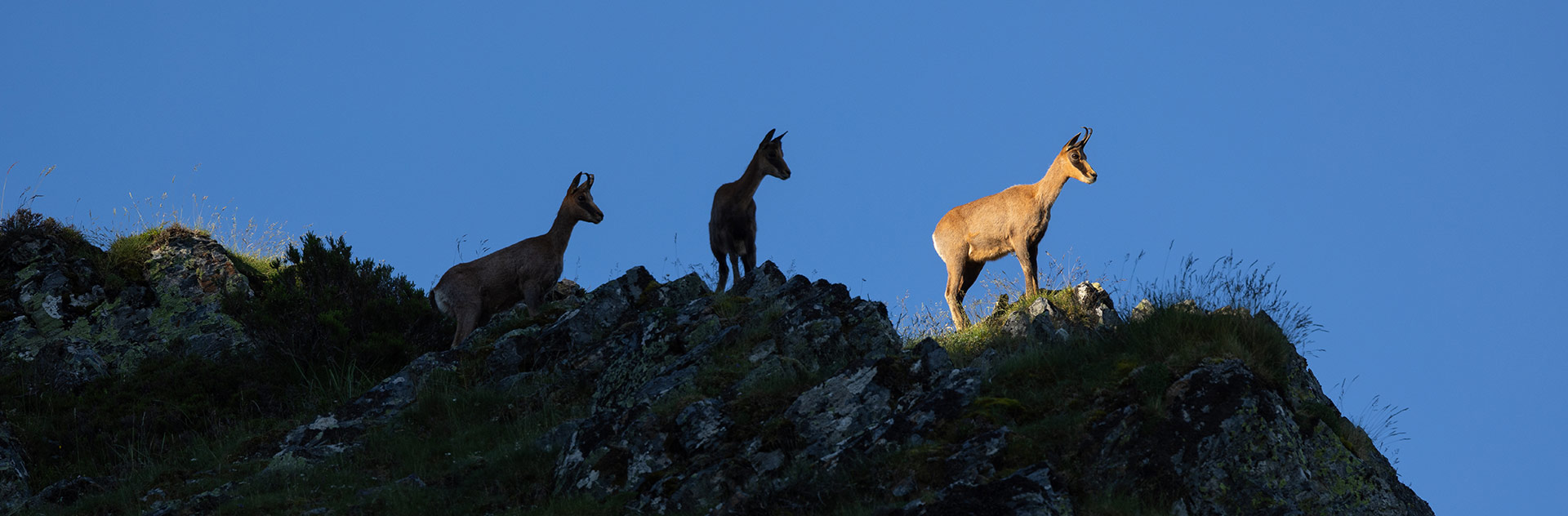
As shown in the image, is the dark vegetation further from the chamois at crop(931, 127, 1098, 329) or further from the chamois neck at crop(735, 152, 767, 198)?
the chamois at crop(931, 127, 1098, 329)

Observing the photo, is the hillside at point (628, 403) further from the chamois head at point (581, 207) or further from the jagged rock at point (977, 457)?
the chamois head at point (581, 207)

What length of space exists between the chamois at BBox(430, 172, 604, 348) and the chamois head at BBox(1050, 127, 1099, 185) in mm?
6321

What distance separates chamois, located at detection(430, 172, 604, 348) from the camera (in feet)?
46.7

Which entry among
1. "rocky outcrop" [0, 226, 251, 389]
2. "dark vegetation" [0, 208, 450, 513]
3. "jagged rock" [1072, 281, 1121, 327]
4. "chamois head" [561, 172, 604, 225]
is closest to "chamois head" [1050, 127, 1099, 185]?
"jagged rock" [1072, 281, 1121, 327]

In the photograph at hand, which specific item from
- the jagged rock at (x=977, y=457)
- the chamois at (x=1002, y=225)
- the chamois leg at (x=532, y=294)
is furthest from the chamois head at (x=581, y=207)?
the jagged rock at (x=977, y=457)

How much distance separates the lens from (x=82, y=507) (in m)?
9.30

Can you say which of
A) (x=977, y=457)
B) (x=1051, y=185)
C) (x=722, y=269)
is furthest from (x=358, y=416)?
(x=1051, y=185)

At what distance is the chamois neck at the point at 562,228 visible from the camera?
15094mm

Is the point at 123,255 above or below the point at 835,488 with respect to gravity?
above

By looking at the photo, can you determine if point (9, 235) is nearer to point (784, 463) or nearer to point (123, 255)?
point (123, 255)

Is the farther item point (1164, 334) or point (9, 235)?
point (9, 235)

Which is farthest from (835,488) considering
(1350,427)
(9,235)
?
(9,235)

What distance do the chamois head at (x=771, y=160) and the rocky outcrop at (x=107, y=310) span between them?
21.2ft

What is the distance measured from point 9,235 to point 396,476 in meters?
9.40
